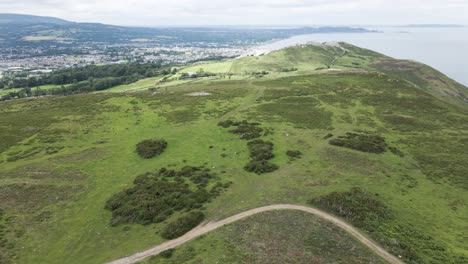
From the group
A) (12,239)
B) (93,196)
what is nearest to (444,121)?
(93,196)

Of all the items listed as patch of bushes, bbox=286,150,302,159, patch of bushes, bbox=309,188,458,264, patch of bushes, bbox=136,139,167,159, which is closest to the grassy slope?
patch of bushes, bbox=309,188,458,264

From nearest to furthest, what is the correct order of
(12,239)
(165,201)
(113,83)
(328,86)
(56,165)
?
(12,239) < (165,201) < (56,165) < (328,86) < (113,83)

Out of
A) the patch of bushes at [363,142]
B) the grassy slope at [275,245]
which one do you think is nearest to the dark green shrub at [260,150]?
the patch of bushes at [363,142]

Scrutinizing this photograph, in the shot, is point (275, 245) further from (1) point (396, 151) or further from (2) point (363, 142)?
(1) point (396, 151)

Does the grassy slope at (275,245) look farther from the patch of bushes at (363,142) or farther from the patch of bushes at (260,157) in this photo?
the patch of bushes at (363,142)

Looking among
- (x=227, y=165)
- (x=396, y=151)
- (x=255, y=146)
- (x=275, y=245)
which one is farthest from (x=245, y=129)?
(x=275, y=245)

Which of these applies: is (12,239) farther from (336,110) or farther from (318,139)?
(336,110)
